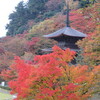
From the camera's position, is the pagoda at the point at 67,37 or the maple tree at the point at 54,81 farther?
the pagoda at the point at 67,37

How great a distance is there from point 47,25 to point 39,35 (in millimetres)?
1980

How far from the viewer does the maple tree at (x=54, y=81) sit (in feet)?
21.1

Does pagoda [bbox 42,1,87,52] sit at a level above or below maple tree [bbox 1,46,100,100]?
above

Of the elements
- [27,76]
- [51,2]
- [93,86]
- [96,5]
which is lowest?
[93,86]

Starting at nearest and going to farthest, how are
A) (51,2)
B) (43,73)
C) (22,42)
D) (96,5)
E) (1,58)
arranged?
(96,5), (43,73), (1,58), (22,42), (51,2)

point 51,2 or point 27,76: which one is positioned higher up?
point 51,2

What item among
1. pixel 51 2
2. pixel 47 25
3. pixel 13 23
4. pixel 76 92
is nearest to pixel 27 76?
pixel 76 92

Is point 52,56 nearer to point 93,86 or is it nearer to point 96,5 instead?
point 93,86

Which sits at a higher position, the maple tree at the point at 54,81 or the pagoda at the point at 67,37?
the pagoda at the point at 67,37

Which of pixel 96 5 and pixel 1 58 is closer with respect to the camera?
pixel 96 5

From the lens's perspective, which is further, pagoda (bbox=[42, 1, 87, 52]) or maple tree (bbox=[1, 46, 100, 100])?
pagoda (bbox=[42, 1, 87, 52])

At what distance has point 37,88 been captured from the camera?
6699mm

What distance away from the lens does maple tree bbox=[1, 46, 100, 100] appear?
644 centimetres

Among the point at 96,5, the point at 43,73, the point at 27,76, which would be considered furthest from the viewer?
the point at 27,76
